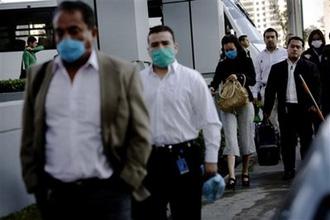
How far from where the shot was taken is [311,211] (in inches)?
80.7

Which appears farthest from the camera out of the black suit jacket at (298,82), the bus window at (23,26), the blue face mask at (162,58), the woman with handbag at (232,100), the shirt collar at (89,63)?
the bus window at (23,26)

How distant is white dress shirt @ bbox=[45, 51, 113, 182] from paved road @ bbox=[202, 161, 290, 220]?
10.9 feet

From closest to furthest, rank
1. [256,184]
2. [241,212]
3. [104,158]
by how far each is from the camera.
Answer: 1. [104,158]
2. [241,212]
3. [256,184]

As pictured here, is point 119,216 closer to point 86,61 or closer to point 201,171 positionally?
point 86,61

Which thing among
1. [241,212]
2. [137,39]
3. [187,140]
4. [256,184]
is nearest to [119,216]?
[187,140]

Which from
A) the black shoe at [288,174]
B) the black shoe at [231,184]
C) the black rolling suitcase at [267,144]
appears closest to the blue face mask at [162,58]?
the black shoe at [231,184]

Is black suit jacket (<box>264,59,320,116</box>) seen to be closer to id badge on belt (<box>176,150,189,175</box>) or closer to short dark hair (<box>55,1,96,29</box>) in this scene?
id badge on belt (<box>176,150,189,175</box>)

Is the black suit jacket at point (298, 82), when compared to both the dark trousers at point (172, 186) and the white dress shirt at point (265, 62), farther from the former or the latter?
the dark trousers at point (172, 186)

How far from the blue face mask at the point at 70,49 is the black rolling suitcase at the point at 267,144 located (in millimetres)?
6541

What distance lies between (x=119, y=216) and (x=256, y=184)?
228 inches

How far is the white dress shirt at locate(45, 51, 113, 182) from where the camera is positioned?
3.66 m

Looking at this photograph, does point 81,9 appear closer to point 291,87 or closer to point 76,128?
point 76,128

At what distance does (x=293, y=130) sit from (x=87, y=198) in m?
5.96

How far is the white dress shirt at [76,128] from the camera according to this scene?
3658 mm
